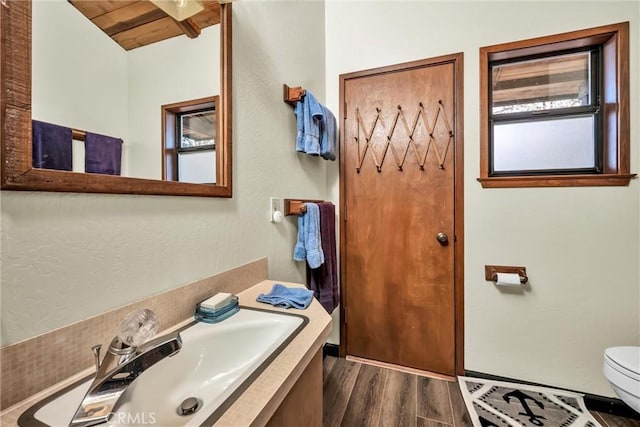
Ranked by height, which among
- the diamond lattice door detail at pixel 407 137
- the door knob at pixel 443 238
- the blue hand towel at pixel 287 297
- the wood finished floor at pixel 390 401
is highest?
the diamond lattice door detail at pixel 407 137

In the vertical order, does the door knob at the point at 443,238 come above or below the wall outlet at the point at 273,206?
below

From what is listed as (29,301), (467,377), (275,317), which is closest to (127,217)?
(29,301)

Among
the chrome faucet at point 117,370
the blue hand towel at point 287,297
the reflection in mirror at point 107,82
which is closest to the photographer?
the chrome faucet at point 117,370

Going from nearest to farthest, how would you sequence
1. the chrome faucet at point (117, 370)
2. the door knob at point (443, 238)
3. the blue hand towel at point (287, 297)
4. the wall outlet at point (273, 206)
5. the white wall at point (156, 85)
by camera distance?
1. the chrome faucet at point (117, 370)
2. the white wall at point (156, 85)
3. the blue hand towel at point (287, 297)
4. the wall outlet at point (273, 206)
5. the door knob at point (443, 238)

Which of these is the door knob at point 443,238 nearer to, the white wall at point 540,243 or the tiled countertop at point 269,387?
the white wall at point 540,243

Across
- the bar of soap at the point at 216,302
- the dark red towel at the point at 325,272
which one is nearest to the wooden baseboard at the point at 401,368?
the dark red towel at the point at 325,272

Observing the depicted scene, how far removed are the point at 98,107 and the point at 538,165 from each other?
216cm

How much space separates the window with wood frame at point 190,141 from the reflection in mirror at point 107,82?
0.01 meters

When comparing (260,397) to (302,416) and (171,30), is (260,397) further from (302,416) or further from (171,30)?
(171,30)

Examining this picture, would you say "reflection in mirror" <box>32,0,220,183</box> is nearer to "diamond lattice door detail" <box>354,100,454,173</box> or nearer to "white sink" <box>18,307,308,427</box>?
"white sink" <box>18,307,308,427</box>

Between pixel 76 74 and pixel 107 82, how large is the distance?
0.07 meters

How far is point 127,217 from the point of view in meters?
0.68

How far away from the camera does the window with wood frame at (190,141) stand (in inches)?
31.8

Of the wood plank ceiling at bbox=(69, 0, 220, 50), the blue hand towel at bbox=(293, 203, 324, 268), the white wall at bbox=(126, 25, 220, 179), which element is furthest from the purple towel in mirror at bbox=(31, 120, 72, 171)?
the blue hand towel at bbox=(293, 203, 324, 268)
